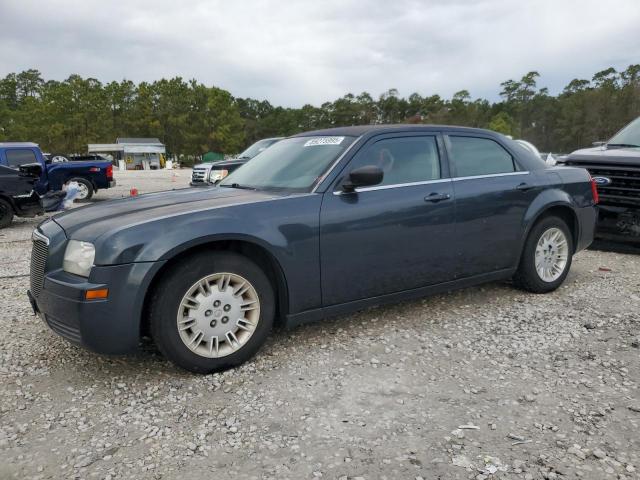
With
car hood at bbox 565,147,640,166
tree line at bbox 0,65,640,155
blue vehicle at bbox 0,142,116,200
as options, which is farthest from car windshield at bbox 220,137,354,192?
tree line at bbox 0,65,640,155

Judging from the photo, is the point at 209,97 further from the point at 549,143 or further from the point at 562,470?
the point at 562,470

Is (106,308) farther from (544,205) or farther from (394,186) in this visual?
(544,205)

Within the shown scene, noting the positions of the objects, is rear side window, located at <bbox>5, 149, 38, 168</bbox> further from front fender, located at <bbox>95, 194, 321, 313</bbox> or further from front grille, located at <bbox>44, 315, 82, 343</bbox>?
front fender, located at <bbox>95, 194, 321, 313</bbox>

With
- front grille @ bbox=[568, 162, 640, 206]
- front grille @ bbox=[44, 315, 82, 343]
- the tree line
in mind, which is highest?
the tree line

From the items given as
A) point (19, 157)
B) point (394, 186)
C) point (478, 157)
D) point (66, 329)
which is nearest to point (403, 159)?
point (394, 186)

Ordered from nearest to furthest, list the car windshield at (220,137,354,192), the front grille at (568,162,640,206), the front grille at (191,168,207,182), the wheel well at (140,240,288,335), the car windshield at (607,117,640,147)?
the wheel well at (140,240,288,335) < the car windshield at (220,137,354,192) < the front grille at (568,162,640,206) < the car windshield at (607,117,640,147) < the front grille at (191,168,207,182)

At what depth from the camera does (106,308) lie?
2.90m

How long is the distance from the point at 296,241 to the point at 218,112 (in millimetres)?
80429

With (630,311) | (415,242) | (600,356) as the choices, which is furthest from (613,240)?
(415,242)

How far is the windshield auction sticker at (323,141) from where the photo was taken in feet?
13.1

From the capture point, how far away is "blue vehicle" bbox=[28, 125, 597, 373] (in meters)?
2.99

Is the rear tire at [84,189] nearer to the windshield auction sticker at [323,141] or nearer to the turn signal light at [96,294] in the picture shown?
the windshield auction sticker at [323,141]

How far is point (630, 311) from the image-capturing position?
14.6ft

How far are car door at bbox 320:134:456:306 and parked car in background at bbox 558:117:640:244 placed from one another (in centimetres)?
366
